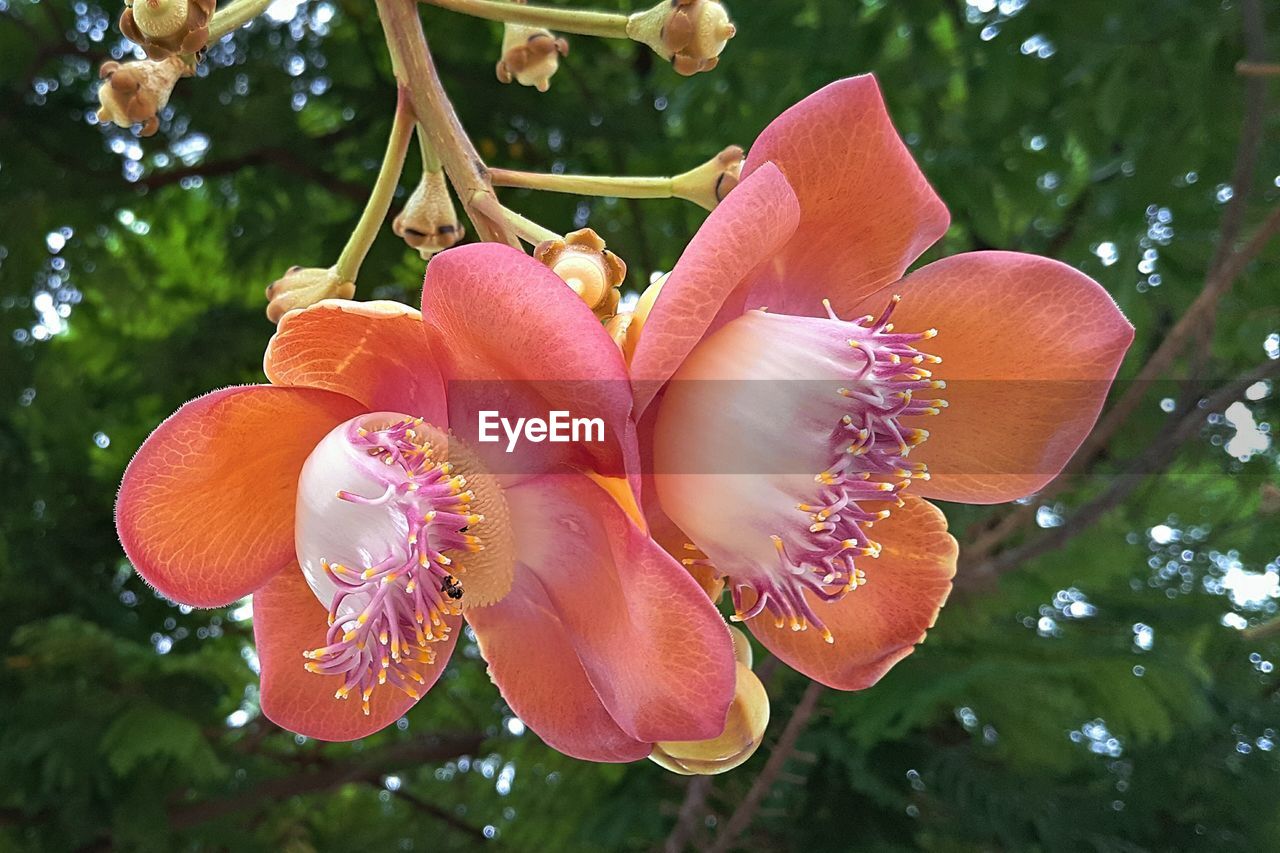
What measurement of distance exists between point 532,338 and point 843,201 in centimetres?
16

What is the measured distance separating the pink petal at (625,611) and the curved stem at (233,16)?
0.86 feet

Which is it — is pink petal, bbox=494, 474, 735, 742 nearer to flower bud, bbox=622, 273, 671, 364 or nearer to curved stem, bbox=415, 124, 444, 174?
flower bud, bbox=622, 273, 671, 364

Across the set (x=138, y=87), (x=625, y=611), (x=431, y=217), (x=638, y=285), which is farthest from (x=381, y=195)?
(x=638, y=285)

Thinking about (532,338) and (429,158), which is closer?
(532,338)

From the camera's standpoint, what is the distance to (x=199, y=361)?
1.67 metres

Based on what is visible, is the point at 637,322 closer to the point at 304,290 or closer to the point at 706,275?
the point at 706,275

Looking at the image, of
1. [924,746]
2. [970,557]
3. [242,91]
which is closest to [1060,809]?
[924,746]

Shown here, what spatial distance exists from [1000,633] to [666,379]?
1199 millimetres

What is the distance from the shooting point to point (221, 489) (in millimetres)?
440

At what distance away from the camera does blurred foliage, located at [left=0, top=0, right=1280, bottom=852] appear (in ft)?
4.39

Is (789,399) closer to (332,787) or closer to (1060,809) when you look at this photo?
(1060,809)

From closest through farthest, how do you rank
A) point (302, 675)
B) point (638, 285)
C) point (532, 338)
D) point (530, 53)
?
point (532, 338) → point (302, 675) → point (530, 53) → point (638, 285)

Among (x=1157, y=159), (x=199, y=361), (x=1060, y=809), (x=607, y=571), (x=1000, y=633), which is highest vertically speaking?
(x=607, y=571)

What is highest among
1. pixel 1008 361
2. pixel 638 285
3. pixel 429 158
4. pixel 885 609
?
pixel 429 158
